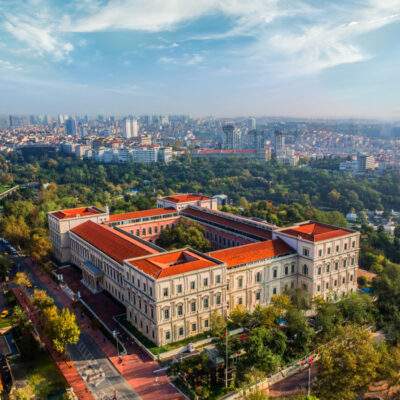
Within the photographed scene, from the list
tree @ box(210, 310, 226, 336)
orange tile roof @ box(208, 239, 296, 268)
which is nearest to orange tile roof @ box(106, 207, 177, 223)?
orange tile roof @ box(208, 239, 296, 268)

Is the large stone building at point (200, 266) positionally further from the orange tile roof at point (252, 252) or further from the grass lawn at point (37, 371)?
the grass lawn at point (37, 371)

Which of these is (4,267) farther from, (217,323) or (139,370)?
(217,323)

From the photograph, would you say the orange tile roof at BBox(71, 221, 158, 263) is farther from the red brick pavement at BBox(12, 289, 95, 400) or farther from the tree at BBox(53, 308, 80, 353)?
→ the red brick pavement at BBox(12, 289, 95, 400)

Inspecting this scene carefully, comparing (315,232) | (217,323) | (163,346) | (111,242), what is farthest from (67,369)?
(315,232)

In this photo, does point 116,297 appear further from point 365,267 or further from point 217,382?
point 365,267

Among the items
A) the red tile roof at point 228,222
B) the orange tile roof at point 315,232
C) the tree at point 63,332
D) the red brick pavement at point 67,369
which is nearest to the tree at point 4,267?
the red brick pavement at point 67,369
